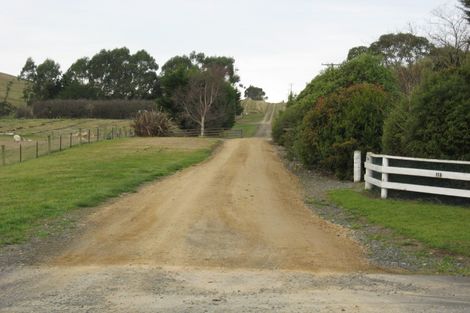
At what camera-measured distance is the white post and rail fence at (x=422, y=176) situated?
12.3 m

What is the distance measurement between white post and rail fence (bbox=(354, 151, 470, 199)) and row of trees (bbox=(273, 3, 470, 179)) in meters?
0.42

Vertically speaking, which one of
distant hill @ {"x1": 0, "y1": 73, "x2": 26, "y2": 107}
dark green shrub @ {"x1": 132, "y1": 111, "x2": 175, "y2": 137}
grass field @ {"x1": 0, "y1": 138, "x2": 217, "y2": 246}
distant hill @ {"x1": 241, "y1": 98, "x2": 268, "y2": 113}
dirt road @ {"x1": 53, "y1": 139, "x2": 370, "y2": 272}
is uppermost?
distant hill @ {"x1": 0, "y1": 73, "x2": 26, "y2": 107}

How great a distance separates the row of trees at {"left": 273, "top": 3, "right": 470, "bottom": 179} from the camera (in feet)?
44.2

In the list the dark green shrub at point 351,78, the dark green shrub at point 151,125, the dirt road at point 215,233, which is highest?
the dark green shrub at point 351,78

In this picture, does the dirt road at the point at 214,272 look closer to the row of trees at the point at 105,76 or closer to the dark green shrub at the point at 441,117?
the dark green shrub at the point at 441,117

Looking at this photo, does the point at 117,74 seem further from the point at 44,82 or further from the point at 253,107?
the point at 253,107

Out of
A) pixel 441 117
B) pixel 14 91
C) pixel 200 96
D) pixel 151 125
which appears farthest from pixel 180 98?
pixel 14 91

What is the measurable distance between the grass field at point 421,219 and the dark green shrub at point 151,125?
40973 mm

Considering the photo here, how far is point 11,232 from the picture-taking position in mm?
9977

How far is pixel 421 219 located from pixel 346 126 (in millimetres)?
8565

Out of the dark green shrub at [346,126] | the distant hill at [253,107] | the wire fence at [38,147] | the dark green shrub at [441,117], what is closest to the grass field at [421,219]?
the dark green shrub at [441,117]

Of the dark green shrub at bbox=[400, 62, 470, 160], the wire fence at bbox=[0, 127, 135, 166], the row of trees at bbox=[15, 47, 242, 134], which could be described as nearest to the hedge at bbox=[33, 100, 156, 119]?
the row of trees at bbox=[15, 47, 242, 134]

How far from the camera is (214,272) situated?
7355mm

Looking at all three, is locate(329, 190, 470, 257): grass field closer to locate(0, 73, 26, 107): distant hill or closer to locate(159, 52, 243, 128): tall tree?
locate(159, 52, 243, 128): tall tree
